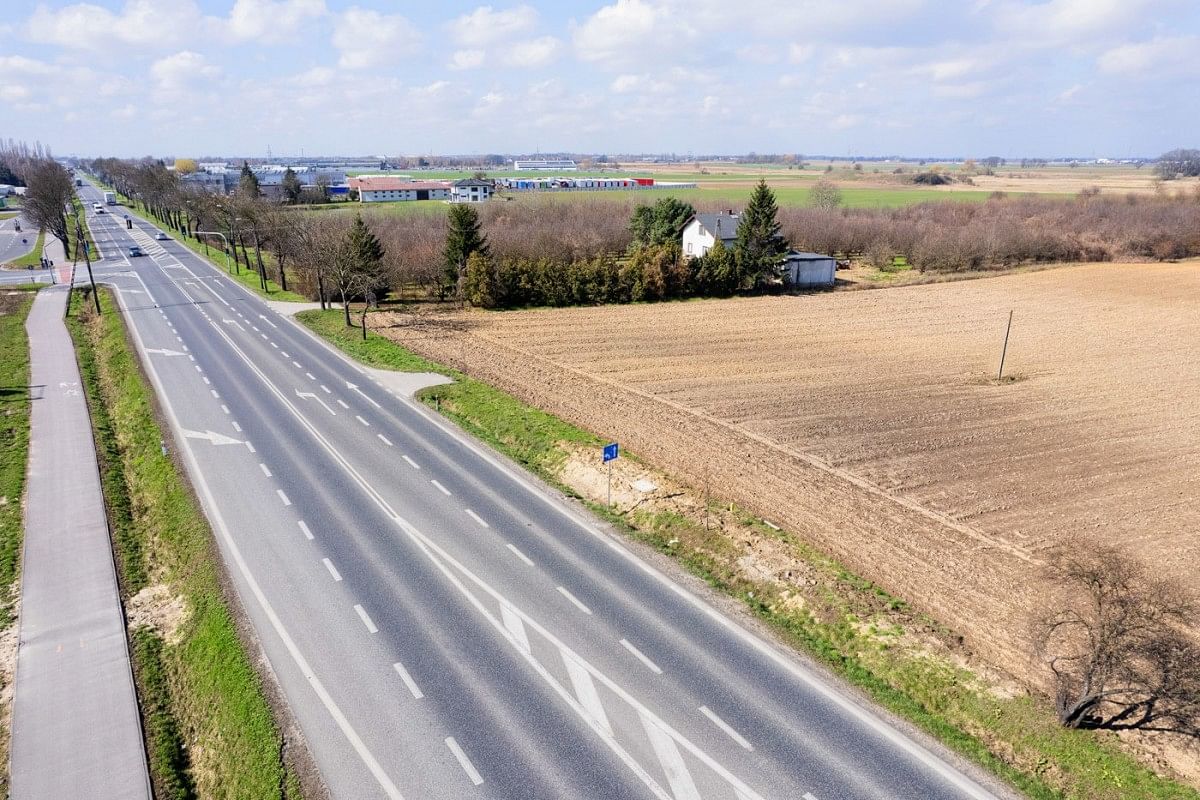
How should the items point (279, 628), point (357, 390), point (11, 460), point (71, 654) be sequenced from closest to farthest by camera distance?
1. point (71, 654)
2. point (279, 628)
3. point (11, 460)
4. point (357, 390)

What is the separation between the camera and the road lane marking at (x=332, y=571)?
18308 mm

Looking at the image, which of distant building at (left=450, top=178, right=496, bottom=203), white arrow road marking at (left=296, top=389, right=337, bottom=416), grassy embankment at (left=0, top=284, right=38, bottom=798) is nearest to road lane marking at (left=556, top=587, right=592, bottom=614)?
grassy embankment at (left=0, top=284, right=38, bottom=798)

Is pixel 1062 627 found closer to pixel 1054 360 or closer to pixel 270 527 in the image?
pixel 270 527

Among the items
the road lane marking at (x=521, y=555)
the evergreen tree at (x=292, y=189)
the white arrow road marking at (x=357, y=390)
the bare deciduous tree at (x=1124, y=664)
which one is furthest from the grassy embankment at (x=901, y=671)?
the evergreen tree at (x=292, y=189)

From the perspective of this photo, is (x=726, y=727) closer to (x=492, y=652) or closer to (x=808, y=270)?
(x=492, y=652)

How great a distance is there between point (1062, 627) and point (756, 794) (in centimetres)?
963

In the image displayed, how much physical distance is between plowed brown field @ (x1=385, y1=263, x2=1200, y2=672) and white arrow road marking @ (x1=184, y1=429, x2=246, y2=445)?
41.0 ft

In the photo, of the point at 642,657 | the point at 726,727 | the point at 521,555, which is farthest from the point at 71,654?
the point at 726,727

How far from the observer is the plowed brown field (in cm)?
2023

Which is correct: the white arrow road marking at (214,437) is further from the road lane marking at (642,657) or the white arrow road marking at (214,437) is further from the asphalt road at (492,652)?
the road lane marking at (642,657)

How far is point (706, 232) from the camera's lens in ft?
229

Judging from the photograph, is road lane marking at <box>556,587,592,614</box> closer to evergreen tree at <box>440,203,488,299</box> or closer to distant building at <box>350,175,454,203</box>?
evergreen tree at <box>440,203,488,299</box>

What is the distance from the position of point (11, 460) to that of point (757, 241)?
181 feet

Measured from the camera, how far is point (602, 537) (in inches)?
812
